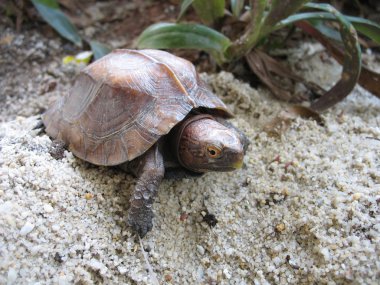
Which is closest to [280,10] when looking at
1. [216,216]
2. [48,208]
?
[216,216]

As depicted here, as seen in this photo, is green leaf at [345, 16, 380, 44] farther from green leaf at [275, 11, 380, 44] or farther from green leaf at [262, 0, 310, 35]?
green leaf at [262, 0, 310, 35]

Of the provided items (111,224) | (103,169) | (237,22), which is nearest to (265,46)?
(237,22)

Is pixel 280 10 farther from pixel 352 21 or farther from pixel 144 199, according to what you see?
pixel 144 199

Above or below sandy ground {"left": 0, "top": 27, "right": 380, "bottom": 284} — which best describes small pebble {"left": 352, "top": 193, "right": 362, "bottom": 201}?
above

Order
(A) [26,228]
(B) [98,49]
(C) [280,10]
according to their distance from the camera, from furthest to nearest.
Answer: (B) [98,49]
(C) [280,10]
(A) [26,228]

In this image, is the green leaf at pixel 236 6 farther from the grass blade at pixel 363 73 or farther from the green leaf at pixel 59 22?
the green leaf at pixel 59 22

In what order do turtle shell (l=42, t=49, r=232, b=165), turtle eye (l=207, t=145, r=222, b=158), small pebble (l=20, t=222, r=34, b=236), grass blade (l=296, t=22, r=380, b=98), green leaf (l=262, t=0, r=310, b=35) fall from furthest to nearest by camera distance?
grass blade (l=296, t=22, r=380, b=98)
green leaf (l=262, t=0, r=310, b=35)
turtle shell (l=42, t=49, r=232, b=165)
turtle eye (l=207, t=145, r=222, b=158)
small pebble (l=20, t=222, r=34, b=236)

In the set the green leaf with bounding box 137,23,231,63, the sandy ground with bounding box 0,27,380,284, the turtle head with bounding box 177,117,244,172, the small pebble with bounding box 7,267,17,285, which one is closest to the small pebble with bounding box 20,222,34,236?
the sandy ground with bounding box 0,27,380,284
